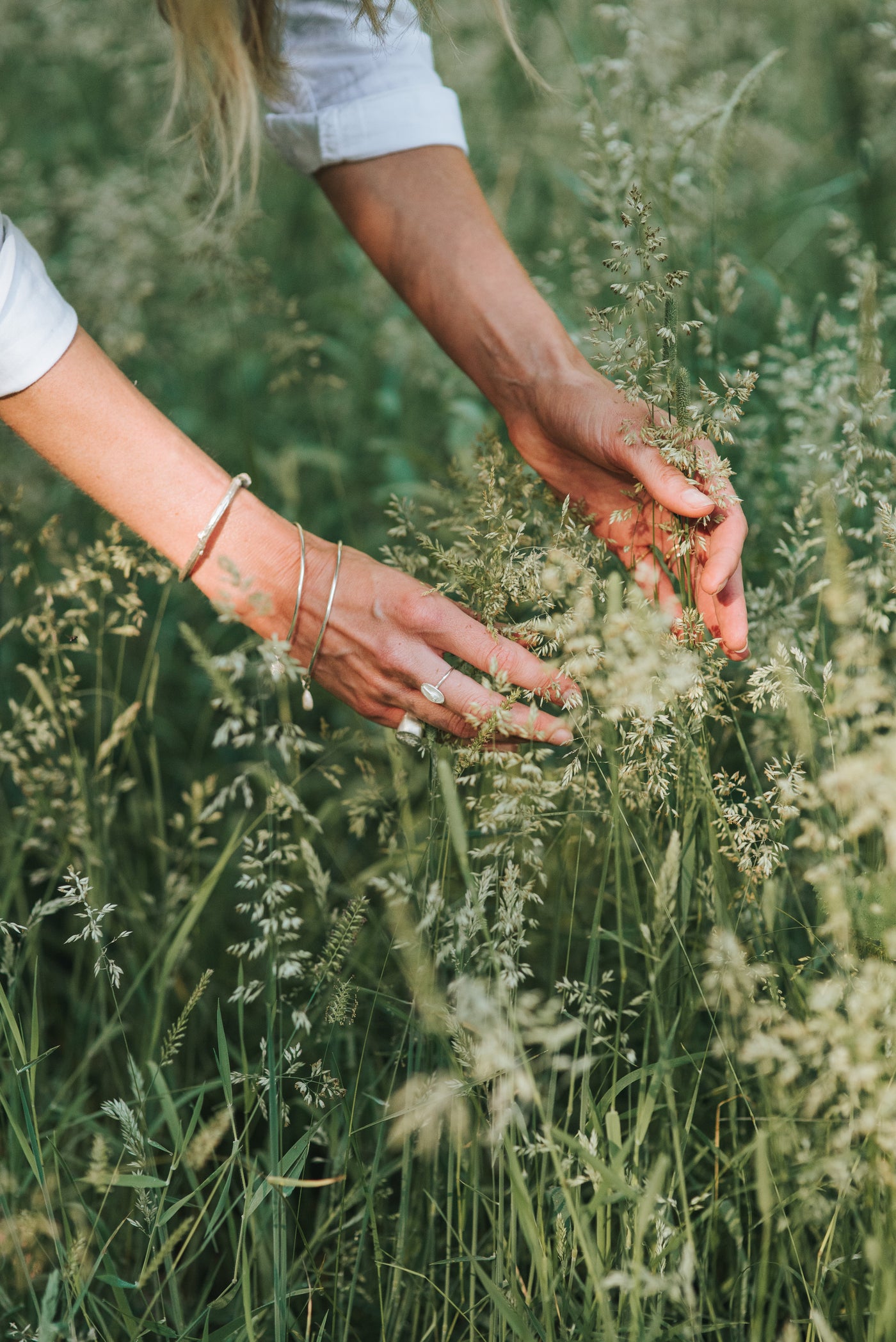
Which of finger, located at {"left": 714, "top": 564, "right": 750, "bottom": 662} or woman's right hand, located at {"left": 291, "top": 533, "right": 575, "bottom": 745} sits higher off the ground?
woman's right hand, located at {"left": 291, "top": 533, "right": 575, "bottom": 745}

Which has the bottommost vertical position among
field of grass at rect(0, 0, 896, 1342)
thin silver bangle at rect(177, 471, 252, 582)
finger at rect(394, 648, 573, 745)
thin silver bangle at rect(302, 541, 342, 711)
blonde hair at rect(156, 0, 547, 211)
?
field of grass at rect(0, 0, 896, 1342)

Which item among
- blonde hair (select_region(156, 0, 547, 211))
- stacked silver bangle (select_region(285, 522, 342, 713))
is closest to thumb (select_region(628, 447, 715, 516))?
stacked silver bangle (select_region(285, 522, 342, 713))

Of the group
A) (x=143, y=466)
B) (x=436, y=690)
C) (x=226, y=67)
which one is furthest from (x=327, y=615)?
(x=226, y=67)

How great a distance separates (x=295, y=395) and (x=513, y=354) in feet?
5.65

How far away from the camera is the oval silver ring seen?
111 cm

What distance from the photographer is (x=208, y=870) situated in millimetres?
1777

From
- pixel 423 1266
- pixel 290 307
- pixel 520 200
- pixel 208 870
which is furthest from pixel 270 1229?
pixel 520 200

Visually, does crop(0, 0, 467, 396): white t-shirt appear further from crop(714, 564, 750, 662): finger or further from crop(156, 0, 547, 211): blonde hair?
crop(714, 564, 750, 662): finger

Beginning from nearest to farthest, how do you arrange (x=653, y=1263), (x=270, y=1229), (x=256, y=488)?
(x=653, y=1263)
(x=270, y=1229)
(x=256, y=488)

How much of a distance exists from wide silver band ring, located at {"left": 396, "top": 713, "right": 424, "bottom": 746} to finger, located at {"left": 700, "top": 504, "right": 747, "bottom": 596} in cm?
36

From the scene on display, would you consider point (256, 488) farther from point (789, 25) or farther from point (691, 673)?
point (789, 25)

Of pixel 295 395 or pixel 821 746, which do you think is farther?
pixel 295 395

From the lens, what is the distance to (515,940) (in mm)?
1015

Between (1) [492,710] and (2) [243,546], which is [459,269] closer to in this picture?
(2) [243,546]
